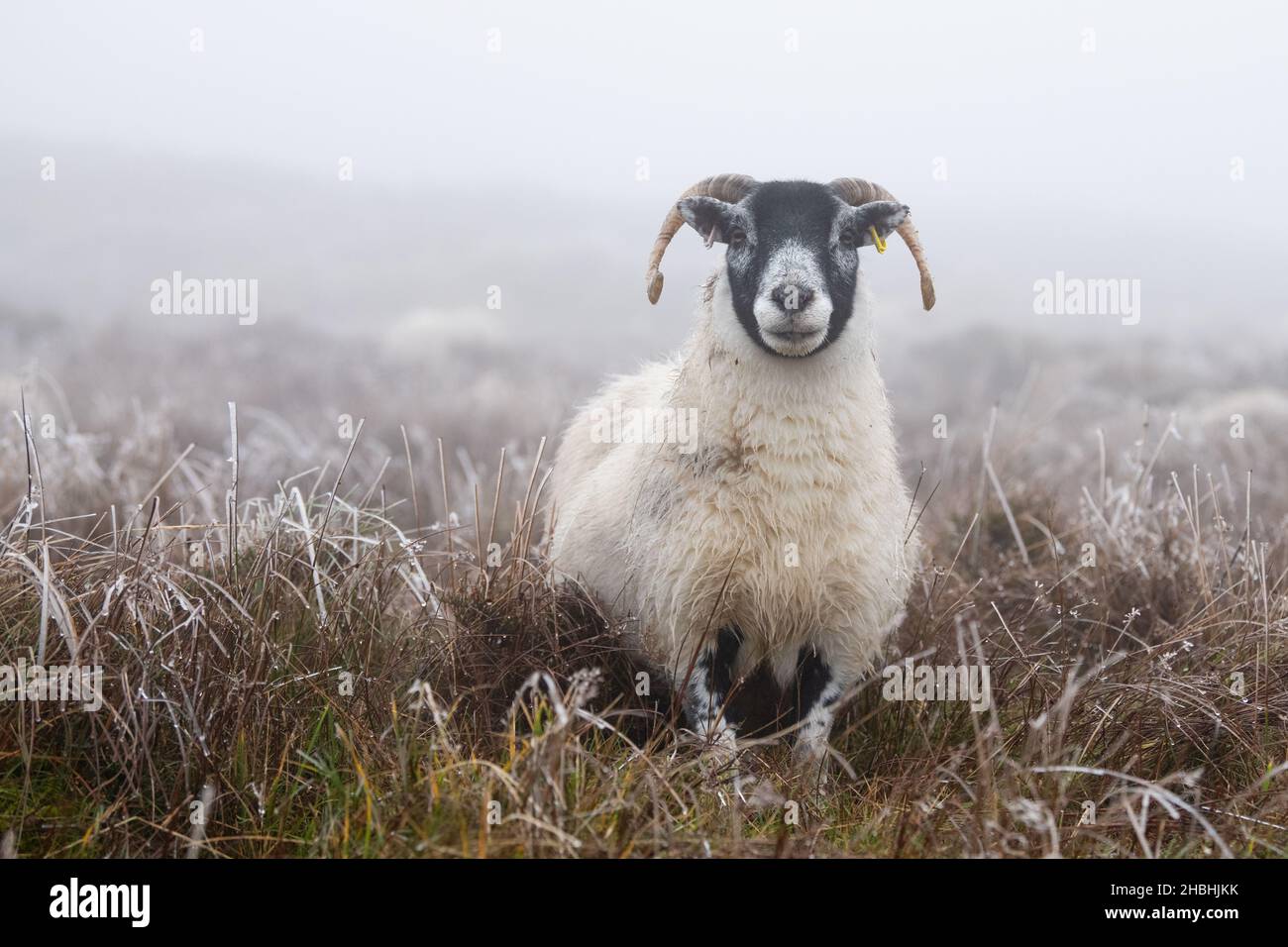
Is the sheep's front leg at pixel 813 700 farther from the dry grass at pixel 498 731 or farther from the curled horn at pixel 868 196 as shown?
the curled horn at pixel 868 196

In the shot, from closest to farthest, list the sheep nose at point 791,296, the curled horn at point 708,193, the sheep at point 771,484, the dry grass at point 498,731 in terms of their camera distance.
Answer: the dry grass at point 498,731
the sheep nose at point 791,296
the sheep at point 771,484
the curled horn at point 708,193

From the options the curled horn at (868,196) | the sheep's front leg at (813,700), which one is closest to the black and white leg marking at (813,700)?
the sheep's front leg at (813,700)

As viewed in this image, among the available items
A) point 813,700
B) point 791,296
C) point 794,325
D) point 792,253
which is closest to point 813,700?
point 813,700

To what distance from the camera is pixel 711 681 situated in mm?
4715

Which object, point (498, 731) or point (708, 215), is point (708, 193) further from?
point (498, 731)

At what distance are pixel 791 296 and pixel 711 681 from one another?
160cm

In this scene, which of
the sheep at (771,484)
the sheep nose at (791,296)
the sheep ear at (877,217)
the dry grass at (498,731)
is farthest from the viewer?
the sheep ear at (877,217)

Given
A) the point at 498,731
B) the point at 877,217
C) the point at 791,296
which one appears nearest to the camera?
the point at 498,731

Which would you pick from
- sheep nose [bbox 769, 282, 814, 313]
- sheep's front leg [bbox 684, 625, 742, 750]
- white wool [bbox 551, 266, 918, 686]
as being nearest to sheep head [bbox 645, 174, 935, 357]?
sheep nose [bbox 769, 282, 814, 313]

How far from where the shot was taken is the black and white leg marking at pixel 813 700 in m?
4.68

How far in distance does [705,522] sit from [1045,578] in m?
2.67

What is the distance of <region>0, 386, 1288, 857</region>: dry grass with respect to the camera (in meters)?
3.51

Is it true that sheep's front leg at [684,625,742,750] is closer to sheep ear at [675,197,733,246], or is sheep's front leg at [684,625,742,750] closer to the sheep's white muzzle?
the sheep's white muzzle
